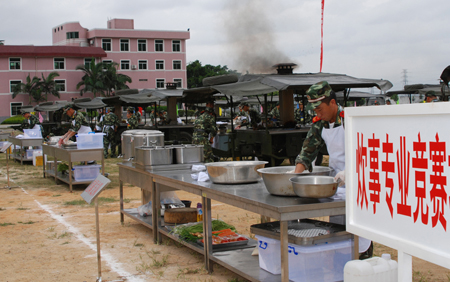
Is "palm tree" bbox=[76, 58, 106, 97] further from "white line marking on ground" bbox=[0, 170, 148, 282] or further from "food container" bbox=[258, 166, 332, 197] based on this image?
"food container" bbox=[258, 166, 332, 197]

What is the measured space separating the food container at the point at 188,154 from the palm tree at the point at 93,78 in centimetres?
4343

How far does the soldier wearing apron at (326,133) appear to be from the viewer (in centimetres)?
349

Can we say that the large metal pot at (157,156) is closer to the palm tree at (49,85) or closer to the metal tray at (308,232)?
the metal tray at (308,232)

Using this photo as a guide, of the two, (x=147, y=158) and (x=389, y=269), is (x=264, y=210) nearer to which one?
(x=389, y=269)

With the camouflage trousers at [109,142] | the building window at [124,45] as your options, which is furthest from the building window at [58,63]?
the camouflage trousers at [109,142]

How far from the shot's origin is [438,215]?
5.52ft

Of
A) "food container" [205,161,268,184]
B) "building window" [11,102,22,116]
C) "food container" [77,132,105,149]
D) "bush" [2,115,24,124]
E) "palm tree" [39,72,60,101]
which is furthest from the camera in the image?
"building window" [11,102,22,116]

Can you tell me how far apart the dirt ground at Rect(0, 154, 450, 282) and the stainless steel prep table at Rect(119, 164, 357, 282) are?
0.25 m

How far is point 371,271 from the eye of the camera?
1.97 metres

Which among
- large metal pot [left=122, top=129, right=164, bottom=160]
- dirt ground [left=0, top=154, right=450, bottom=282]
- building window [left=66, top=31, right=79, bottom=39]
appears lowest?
dirt ground [left=0, top=154, right=450, bottom=282]

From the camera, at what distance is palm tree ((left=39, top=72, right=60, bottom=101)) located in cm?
4609

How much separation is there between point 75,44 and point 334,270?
5272 cm

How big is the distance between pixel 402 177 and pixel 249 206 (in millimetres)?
1576

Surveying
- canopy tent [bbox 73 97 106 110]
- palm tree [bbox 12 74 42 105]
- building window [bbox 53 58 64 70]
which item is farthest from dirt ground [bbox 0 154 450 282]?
building window [bbox 53 58 64 70]
